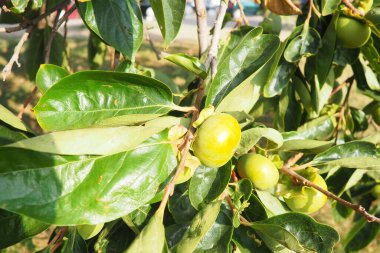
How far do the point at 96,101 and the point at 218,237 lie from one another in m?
0.46

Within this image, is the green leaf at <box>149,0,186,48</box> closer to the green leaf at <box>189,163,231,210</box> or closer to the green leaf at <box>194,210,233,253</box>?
the green leaf at <box>189,163,231,210</box>

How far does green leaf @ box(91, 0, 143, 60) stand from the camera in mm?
1228

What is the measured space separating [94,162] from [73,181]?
0.19 ft

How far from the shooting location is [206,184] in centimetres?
104

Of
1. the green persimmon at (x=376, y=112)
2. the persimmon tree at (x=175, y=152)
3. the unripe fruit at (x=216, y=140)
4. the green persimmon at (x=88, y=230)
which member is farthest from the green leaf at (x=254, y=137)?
the green persimmon at (x=376, y=112)

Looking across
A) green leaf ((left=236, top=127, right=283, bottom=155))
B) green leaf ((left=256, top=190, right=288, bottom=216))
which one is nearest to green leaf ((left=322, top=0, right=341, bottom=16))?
green leaf ((left=236, top=127, right=283, bottom=155))

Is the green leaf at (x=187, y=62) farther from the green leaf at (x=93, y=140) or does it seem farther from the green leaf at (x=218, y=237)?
the green leaf at (x=218, y=237)

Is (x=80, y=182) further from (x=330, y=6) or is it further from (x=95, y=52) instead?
(x=95, y=52)

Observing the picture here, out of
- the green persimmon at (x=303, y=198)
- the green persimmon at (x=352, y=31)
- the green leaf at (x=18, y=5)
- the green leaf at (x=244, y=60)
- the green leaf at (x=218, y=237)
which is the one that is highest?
the green leaf at (x=18, y=5)

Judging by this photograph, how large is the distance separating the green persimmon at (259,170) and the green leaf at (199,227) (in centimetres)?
17

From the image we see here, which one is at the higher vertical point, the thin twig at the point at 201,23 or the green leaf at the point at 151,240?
the thin twig at the point at 201,23

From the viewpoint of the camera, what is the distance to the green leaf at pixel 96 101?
89cm

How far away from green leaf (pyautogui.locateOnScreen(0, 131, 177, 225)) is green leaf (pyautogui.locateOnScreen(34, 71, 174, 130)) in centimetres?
9

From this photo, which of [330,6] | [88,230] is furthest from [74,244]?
[330,6]
